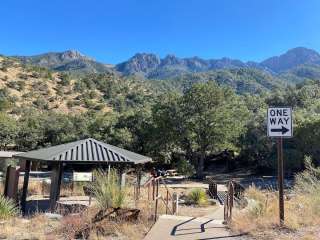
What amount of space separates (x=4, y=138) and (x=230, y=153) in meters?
25.1

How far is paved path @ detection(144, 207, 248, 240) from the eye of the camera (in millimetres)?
7969

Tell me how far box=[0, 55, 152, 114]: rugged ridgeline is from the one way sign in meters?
60.1

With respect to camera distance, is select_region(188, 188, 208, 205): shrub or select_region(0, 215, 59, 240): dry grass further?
select_region(188, 188, 208, 205): shrub

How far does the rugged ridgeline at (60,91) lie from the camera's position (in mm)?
71500

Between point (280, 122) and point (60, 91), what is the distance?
73.5 m

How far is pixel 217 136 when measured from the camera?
116 feet

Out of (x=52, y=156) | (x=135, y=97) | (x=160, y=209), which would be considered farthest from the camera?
(x=135, y=97)

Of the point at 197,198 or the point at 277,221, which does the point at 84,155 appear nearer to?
the point at 197,198

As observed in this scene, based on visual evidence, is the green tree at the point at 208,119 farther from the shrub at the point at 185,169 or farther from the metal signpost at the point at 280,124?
the metal signpost at the point at 280,124

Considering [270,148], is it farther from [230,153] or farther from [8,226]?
[8,226]

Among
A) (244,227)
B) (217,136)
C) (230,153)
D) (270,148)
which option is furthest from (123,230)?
(230,153)

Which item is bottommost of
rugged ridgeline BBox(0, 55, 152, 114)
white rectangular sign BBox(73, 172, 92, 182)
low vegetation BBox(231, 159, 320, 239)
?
low vegetation BBox(231, 159, 320, 239)

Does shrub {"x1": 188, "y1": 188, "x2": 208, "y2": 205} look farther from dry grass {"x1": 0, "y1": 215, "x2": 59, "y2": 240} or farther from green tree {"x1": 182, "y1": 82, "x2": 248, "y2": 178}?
green tree {"x1": 182, "y1": 82, "x2": 248, "y2": 178}

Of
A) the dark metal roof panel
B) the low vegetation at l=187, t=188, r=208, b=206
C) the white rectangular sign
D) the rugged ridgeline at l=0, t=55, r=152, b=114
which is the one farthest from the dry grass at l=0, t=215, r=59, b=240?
the rugged ridgeline at l=0, t=55, r=152, b=114
